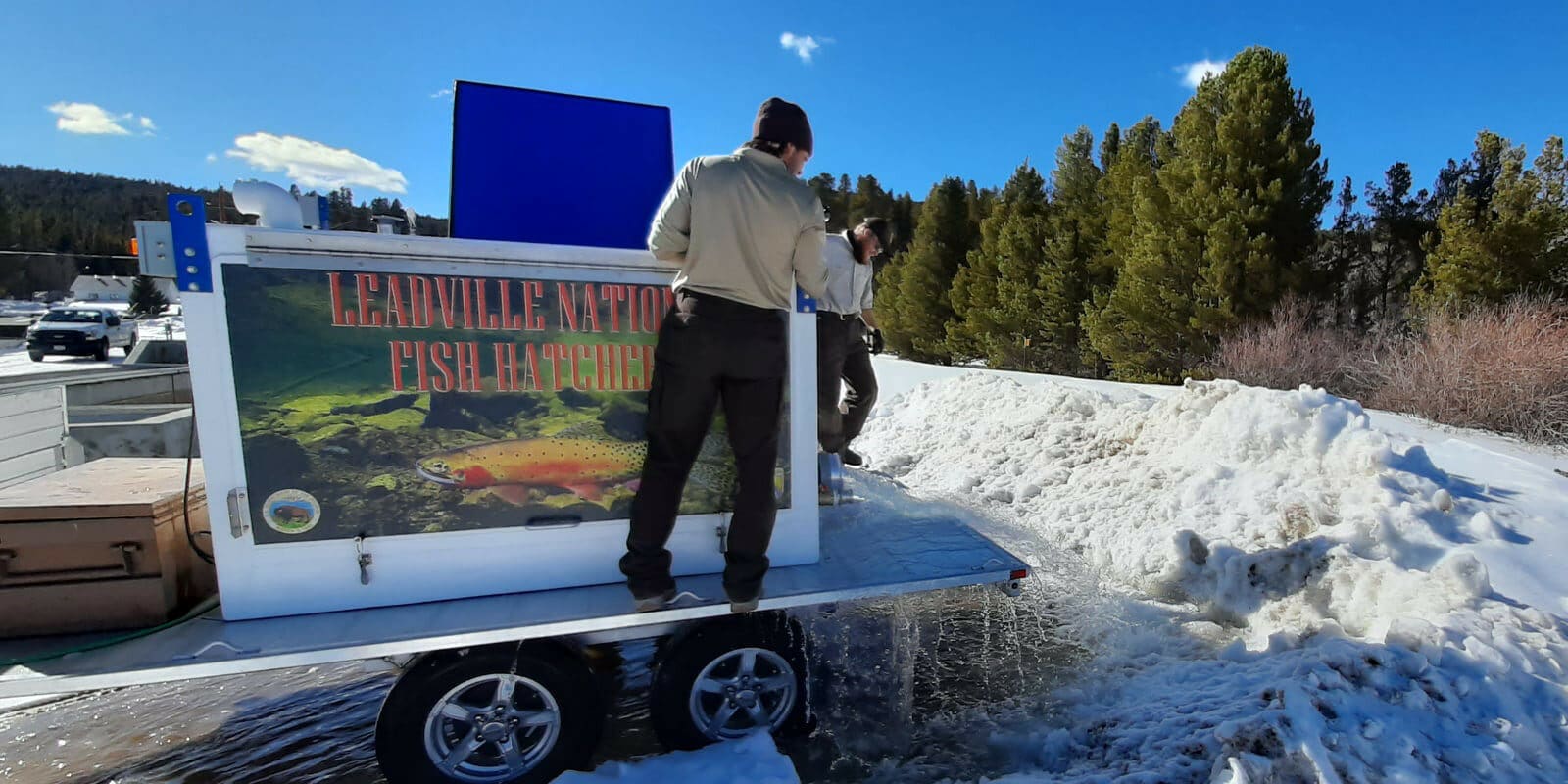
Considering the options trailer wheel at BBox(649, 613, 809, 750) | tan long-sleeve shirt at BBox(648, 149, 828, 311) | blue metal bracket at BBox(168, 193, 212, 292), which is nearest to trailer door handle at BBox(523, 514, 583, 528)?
trailer wheel at BBox(649, 613, 809, 750)

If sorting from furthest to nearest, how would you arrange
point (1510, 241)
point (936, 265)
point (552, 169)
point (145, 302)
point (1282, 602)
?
point (145, 302) → point (936, 265) → point (1510, 241) → point (1282, 602) → point (552, 169)

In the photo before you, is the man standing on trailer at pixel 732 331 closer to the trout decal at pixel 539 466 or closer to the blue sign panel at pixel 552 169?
the trout decal at pixel 539 466

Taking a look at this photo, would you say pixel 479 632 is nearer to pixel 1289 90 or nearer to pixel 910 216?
pixel 1289 90

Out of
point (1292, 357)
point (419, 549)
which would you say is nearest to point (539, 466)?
point (419, 549)

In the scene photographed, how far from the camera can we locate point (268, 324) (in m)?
2.37

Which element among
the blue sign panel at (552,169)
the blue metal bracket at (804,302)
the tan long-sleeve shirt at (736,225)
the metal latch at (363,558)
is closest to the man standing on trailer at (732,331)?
the tan long-sleeve shirt at (736,225)

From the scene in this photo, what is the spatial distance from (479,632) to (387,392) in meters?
0.90

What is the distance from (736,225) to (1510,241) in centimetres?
1692

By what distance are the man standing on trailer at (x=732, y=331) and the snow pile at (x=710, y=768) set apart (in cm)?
52

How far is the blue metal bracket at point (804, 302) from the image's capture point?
2918 mm

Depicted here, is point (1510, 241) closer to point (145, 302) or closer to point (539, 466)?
point (539, 466)

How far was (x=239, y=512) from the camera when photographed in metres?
2.39

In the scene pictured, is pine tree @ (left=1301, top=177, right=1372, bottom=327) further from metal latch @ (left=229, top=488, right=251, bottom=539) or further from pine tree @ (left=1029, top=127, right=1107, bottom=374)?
metal latch @ (left=229, top=488, right=251, bottom=539)

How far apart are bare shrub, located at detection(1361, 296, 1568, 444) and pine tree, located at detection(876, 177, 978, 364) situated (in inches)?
659
